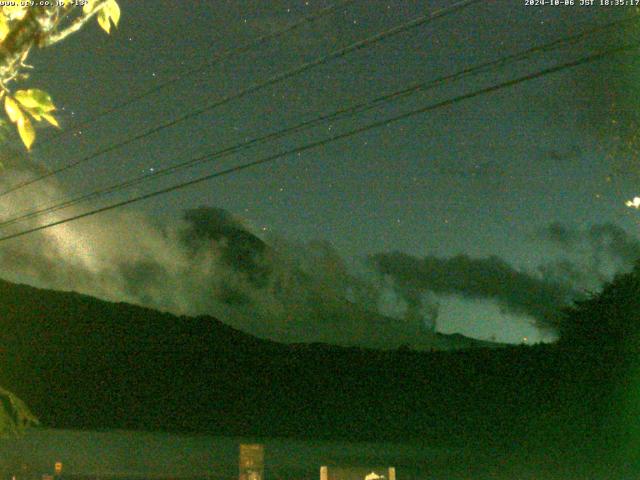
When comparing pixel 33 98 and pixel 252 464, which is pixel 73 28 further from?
pixel 252 464

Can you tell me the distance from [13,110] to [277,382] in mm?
52753

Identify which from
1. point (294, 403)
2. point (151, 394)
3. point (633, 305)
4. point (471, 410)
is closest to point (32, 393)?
point (151, 394)

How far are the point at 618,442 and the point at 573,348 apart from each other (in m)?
5.19

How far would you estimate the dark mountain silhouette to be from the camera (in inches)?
1282

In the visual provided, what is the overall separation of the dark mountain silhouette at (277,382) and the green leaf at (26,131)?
92.1 feet

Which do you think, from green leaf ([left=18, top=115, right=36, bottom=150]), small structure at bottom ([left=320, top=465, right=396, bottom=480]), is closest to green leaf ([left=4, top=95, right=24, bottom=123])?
green leaf ([left=18, top=115, right=36, bottom=150])

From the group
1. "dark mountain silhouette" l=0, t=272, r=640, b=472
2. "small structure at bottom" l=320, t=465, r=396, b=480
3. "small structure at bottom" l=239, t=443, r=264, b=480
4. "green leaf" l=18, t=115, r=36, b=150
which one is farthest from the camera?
"dark mountain silhouette" l=0, t=272, r=640, b=472

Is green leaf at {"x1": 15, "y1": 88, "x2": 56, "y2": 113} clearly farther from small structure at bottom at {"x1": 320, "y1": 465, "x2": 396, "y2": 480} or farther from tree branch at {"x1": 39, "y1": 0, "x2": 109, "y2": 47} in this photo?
small structure at bottom at {"x1": 320, "y1": 465, "x2": 396, "y2": 480}

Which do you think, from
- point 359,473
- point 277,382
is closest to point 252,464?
point 359,473

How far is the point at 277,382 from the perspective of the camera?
181 ft

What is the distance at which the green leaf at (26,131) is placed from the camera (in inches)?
133

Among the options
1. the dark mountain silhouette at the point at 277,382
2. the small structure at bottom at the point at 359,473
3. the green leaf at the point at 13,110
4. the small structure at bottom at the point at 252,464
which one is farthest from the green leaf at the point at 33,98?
the dark mountain silhouette at the point at 277,382

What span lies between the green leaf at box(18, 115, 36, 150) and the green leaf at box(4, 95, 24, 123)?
15mm

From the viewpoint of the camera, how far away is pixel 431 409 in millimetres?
42875
